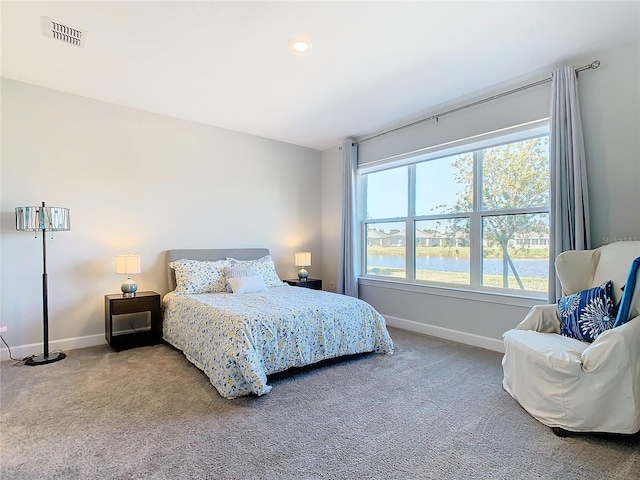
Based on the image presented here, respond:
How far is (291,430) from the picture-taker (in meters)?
2.08

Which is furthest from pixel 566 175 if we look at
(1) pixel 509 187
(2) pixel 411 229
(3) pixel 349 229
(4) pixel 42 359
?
(4) pixel 42 359

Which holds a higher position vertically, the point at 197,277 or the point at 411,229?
the point at 411,229

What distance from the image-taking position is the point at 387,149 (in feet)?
15.5

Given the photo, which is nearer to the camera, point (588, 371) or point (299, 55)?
point (588, 371)

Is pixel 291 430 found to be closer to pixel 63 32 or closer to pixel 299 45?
pixel 299 45

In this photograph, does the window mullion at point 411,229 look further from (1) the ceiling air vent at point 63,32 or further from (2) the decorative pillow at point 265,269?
(1) the ceiling air vent at point 63,32

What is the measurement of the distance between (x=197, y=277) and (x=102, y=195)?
1.40 meters

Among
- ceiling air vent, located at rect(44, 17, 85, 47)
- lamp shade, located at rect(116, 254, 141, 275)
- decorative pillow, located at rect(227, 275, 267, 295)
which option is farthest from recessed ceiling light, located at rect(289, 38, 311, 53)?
lamp shade, located at rect(116, 254, 141, 275)

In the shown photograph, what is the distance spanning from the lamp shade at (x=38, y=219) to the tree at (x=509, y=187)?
4.29m

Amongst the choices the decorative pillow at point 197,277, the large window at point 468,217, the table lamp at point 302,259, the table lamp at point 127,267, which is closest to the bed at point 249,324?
the decorative pillow at point 197,277

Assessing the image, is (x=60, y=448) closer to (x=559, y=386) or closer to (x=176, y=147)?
(x=559, y=386)

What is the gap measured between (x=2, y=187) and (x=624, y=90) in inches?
223

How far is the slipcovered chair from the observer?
75.5 inches

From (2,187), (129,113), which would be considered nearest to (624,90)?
(129,113)
